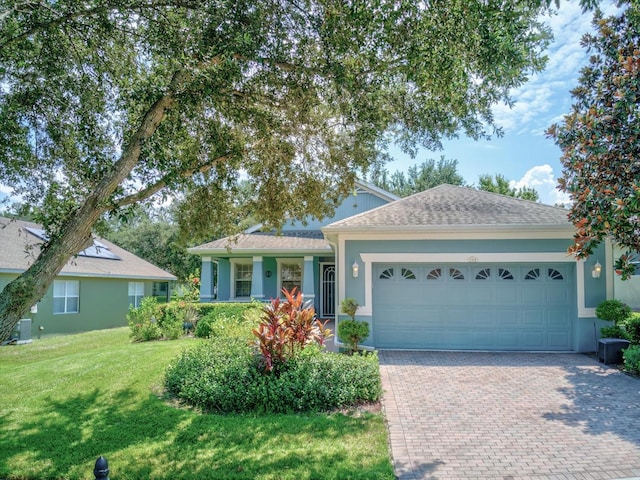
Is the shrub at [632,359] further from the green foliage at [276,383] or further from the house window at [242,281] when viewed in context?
the house window at [242,281]

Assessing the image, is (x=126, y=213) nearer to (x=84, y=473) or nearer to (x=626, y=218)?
(x=84, y=473)

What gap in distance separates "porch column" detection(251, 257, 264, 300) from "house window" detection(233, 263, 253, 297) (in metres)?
1.42

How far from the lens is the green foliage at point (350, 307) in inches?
396

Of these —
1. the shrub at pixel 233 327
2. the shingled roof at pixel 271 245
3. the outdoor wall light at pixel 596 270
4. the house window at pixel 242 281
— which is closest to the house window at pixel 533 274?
the outdoor wall light at pixel 596 270

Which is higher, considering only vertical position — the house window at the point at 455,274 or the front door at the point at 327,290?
the house window at the point at 455,274

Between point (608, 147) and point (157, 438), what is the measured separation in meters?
8.78

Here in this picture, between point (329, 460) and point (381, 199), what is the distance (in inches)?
582

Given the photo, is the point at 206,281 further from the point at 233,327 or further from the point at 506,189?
the point at 506,189

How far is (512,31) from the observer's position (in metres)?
4.69

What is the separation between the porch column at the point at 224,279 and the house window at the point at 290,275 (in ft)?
7.79

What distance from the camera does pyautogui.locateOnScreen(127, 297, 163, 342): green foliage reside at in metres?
12.9

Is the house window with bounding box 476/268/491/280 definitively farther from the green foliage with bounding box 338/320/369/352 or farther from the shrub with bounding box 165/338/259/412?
the shrub with bounding box 165/338/259/412

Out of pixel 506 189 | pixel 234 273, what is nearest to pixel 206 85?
pixel 234 273

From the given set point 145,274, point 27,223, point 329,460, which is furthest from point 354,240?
point 27,223
